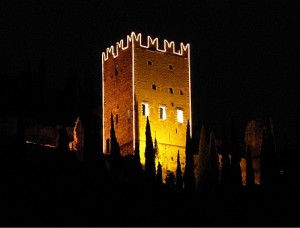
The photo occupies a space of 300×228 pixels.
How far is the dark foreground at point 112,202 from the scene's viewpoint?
4875 cm

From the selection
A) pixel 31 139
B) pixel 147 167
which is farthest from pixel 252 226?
pixel 31 139

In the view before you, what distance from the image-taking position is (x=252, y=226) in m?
50.3

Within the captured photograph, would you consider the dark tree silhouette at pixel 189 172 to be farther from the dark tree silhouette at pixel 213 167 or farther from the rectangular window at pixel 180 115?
the rectangular window at pixel 180 115

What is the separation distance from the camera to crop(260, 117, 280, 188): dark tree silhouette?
2324 inches

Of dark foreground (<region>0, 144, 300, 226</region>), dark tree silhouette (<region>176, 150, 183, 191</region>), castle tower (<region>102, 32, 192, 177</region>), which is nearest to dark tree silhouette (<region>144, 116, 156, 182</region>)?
dark foreground (<region>0, 144, 300, 226</region>)

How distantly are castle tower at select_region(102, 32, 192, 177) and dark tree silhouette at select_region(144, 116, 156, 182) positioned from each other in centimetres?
242

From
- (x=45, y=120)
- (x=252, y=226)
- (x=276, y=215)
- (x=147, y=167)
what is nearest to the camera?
(x=252, y=226)

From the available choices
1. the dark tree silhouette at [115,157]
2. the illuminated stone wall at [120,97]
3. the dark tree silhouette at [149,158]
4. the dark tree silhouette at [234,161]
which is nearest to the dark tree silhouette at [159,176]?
the dark tree silhouette at [149,158]

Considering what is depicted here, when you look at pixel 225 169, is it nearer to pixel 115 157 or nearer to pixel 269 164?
pixel 269 164

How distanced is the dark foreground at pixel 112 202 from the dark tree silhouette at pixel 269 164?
626mm

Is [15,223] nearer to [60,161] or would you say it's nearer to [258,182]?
[60,161]

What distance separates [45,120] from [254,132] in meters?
16.2

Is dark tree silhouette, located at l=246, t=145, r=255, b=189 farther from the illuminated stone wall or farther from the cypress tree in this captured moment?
the illuminated stone wall

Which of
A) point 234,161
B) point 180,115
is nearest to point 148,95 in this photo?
point 180,115
